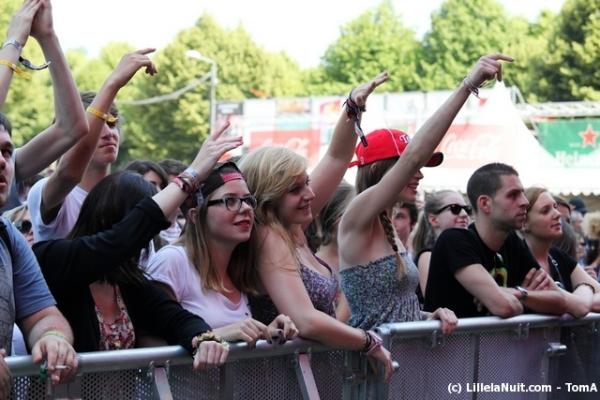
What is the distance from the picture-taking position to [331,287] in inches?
174

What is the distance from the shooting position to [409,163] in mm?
4484

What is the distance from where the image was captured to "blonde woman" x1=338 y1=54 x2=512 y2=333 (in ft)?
14.8

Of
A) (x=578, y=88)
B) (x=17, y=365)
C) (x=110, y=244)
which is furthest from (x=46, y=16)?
(x=578, y=88)

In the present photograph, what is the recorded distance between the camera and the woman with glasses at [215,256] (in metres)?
4.01

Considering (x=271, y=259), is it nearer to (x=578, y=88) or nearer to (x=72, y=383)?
(x=72, y=383)

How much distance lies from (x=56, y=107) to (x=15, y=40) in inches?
11.7

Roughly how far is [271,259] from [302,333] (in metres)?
0.35

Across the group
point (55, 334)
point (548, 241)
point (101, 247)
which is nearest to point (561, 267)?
point (548, 241)

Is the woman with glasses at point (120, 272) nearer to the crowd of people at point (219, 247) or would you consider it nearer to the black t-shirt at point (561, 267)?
the crowd of people at point (219, 247)

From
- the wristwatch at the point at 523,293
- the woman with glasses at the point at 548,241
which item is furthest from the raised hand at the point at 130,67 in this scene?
the woman with glasses at the point at 548,241

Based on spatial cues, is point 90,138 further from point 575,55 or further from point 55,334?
point 575,55

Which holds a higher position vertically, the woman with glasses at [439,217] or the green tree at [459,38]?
the green tree at [459,38]

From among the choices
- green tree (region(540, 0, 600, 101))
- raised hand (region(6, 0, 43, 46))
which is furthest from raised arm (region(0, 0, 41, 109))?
green tree (region(540, 0, 600, 101))

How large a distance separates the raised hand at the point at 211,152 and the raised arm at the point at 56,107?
0.49 meters
